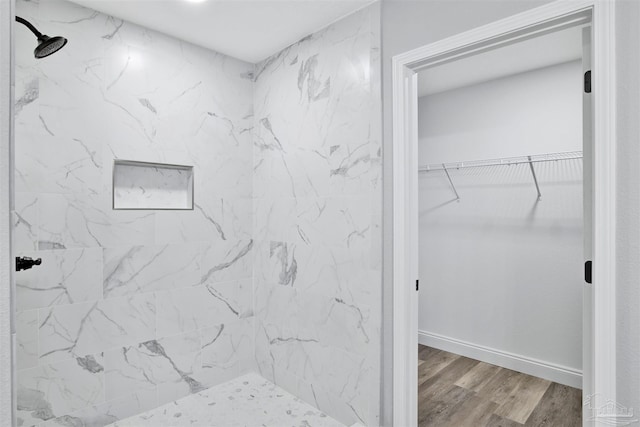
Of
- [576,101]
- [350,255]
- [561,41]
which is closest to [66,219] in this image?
[350,255]

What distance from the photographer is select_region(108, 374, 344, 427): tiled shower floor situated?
211 centimetres

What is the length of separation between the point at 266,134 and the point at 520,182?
84.1 inches

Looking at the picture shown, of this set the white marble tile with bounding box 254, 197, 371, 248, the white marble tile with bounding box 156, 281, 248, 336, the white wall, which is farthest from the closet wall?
the white marble tile with bounding box 156, 281, 248, 336

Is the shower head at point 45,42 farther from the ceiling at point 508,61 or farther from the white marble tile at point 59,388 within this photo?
the ceiling at point 508,61

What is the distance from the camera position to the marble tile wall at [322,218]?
6.43ft

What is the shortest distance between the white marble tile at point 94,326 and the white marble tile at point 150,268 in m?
0.07

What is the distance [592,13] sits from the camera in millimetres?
1293

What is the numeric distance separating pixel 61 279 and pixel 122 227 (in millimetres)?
405

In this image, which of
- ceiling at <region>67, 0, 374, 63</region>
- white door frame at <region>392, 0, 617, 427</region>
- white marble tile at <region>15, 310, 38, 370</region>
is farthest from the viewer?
ceiling at <region>67, 0, 374, 63</region>

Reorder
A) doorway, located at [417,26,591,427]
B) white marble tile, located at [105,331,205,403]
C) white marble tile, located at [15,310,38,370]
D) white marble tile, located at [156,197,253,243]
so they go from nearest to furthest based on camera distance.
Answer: white marble tile, located at [15,310,38,370] < white marble tile, located at [105,331,205,403] < white marble tile, located at [156,197,253,243] < doorway, located at [417,26,591,427]

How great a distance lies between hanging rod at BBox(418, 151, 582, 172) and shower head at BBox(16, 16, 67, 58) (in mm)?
2942

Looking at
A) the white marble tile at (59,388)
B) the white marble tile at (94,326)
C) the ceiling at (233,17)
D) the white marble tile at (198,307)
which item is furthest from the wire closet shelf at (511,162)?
the white marble tile at (59,388)

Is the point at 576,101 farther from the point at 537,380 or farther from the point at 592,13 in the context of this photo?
the point at 537,380

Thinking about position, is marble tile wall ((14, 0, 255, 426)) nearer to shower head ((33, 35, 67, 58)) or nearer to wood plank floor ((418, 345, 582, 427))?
shower head ((33, 35, 67, 58))
